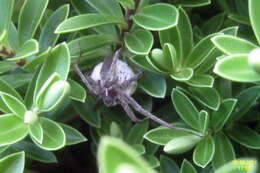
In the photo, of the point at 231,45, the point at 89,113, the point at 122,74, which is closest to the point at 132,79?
the point at 122,74

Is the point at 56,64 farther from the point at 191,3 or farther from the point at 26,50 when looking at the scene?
the point at 191,3

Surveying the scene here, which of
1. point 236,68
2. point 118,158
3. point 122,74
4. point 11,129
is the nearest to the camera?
point 118,158

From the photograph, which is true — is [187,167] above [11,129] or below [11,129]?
below

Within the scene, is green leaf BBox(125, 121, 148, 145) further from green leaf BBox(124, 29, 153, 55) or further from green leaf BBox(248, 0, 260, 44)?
green leaf BBox(248, 0, 260, 44)

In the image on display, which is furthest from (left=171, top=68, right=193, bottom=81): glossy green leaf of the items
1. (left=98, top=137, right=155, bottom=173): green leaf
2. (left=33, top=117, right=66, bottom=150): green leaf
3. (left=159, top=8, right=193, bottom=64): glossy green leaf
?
(left=98, top=137, right=155, bottom=173): green leaf

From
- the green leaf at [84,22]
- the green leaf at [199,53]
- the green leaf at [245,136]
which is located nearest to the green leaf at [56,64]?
the green leaf at [84,22]
